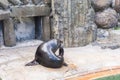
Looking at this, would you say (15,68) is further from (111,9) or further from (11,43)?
(111,9)

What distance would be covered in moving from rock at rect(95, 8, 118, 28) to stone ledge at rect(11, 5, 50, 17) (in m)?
1.63

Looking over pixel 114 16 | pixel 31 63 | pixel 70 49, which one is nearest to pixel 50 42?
pixel 31 63

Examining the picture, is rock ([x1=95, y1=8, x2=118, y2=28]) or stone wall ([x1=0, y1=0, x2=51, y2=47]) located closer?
stone wall ([x1=0, y1=0, x2=51, y2=47])

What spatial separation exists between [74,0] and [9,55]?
2.24 meters

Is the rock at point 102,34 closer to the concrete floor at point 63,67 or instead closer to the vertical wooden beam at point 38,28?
the concrete floor at point 63,67

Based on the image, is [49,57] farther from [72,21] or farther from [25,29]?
[25,29]

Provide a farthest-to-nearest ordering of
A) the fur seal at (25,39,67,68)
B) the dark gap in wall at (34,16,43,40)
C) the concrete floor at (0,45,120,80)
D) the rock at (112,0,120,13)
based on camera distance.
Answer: the rock at (112,0,120,13)
the dark gap in wall at (34,16,43,40)
the fur seal at (25,39,67,68)
the concrete floor at (0,45,120,80)

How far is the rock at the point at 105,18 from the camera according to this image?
8.62 metres

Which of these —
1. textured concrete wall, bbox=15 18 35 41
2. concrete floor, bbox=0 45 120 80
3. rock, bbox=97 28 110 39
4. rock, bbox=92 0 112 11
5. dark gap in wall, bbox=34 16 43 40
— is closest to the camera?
concrete floor, bbox=0 45 120 80

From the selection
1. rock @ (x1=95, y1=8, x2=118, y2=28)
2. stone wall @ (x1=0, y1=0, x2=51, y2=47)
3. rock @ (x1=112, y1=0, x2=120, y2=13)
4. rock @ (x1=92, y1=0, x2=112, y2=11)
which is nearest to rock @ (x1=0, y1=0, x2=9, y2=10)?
stone wall @ (x1=0, y1=0, x2=51, y2=47)

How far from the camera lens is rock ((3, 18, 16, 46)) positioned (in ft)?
24.7

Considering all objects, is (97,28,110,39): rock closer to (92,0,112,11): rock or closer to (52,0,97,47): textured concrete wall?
(52,0,97,47): textured concrete wall

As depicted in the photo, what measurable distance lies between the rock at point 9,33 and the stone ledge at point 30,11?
9.1 inches

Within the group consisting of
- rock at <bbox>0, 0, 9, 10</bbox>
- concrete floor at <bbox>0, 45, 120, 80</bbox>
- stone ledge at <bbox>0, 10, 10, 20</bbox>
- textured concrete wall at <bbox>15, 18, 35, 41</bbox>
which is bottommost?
concrete floor at <bbox>0, 45, 120, 80</bbox>
